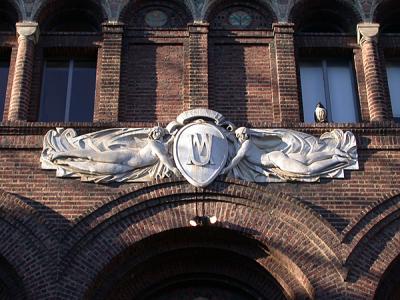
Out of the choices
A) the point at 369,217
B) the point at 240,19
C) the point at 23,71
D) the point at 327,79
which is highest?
the point at 240,19

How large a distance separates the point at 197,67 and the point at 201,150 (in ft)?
6.96

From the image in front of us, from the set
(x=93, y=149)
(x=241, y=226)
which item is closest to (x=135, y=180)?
(x=93, y=149)

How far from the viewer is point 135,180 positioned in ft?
43.8

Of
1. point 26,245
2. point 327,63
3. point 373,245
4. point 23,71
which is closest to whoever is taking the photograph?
point 26,245

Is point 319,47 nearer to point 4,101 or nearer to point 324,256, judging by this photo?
point 324,256

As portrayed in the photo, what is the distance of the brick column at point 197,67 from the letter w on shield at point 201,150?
3.41ft

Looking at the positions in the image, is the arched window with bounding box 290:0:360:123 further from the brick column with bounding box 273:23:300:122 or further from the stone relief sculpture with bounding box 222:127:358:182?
the stone relief sculpture with bounding box 222:127:358:182

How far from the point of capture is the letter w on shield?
13.3m

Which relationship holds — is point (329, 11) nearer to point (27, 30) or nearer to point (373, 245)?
point (373, 245)

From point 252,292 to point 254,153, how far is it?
2.44 m

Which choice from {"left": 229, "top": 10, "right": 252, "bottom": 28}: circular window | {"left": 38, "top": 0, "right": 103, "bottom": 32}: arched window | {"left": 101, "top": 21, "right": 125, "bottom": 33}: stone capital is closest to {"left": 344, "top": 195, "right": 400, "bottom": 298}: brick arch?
{"left": 229, "top": 10, "right": 252, "bottom": 28}: circular window

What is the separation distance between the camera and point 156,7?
15836 millimetres

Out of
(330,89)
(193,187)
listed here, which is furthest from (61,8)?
(330,89)

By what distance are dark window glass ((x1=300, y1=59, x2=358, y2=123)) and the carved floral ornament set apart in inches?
45.7
